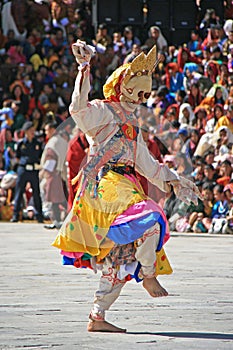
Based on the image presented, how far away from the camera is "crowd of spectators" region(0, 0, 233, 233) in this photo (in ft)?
50.6

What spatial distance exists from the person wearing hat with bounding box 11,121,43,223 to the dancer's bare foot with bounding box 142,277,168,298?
1094 cm

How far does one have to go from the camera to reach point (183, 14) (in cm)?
2198

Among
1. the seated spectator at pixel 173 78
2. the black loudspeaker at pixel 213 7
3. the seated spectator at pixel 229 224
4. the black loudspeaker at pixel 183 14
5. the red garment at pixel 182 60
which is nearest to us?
the seated spectator at pixel 229 224

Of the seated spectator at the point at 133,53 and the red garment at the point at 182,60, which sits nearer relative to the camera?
the red garment at the point at 182,60

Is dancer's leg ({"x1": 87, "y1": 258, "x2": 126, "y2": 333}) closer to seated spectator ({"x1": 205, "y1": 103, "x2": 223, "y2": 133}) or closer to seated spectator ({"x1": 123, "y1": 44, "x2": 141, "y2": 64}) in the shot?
seated spectator ({"x1": 205, "y1": 103, "x2": 223, "y2": 133})

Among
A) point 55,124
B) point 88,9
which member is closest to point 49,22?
point 88,9

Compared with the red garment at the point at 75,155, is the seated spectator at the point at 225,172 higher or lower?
lower

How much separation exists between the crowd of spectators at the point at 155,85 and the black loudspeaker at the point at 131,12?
194 mm

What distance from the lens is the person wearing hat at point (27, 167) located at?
17344mm

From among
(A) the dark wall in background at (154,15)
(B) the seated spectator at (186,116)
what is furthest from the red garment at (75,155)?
(A) the dark wall in background at (154,15)

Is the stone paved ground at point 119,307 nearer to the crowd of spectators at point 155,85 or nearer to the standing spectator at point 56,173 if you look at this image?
the standing spectator at point 56,173

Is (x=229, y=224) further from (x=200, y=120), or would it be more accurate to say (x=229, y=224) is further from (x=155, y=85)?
(x=155, y=85)

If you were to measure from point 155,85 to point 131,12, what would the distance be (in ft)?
10.9

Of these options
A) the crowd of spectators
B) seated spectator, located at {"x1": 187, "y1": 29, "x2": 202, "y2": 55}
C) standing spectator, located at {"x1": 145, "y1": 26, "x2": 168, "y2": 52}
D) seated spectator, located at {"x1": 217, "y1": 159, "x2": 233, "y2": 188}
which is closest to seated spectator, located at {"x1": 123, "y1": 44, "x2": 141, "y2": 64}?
the crowd of spectators
